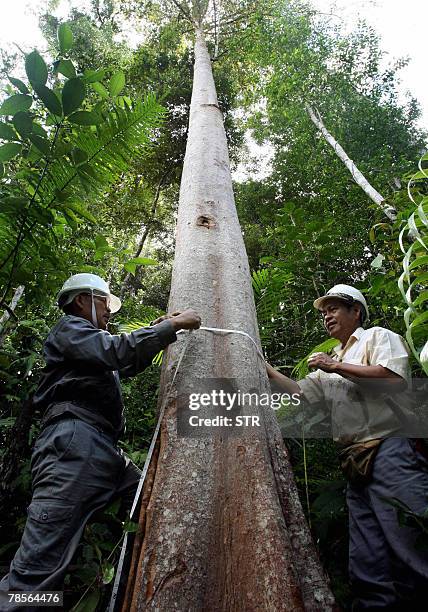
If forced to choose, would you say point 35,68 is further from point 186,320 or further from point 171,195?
point 171,195

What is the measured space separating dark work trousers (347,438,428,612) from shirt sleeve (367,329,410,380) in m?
0.29

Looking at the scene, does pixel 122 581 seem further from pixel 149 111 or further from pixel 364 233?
pixel 364 233

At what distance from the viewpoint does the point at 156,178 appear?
9.56m

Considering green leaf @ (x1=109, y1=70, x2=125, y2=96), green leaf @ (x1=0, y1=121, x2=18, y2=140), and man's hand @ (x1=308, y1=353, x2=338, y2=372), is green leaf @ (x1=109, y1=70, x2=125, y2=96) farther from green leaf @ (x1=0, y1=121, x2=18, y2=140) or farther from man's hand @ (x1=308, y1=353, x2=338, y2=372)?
man's hand @ (x1=308, y1=353, x2=338, y2=372)

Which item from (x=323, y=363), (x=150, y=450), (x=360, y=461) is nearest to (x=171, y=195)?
(x=323, y=363)

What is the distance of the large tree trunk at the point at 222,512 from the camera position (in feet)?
3.50

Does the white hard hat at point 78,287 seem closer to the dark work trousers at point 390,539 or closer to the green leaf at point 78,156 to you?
the green leaf at point 78,156

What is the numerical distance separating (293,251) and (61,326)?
227 centimetres

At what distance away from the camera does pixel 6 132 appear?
180 cm

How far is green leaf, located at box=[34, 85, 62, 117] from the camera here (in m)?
1.73

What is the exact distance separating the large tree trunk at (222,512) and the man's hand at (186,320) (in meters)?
0.05

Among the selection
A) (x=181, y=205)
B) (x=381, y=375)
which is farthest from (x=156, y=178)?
(x=381, y=375)

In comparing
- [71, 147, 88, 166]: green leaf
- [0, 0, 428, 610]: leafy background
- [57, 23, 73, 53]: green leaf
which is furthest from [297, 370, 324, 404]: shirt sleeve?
[57, 23, 73, 53]: green leaf

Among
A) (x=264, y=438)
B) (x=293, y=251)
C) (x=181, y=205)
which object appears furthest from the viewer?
(x=293, y=251)
